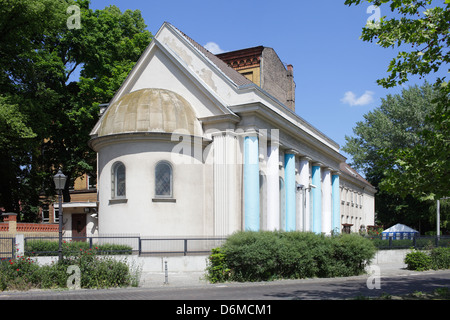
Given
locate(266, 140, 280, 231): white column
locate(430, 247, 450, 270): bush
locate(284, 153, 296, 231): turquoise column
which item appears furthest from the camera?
locate(284, 153, 296, 231): turquoise column

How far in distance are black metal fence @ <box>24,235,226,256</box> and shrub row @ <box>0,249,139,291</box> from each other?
149cm

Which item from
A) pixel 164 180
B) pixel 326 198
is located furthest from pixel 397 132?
pixel 164 180

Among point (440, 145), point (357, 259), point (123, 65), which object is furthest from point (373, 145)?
point (440, 145)

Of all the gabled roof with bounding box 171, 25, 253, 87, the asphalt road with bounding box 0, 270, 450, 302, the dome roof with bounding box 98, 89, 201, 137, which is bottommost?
the asphalt road with bounding box 0, 270, 450, 302

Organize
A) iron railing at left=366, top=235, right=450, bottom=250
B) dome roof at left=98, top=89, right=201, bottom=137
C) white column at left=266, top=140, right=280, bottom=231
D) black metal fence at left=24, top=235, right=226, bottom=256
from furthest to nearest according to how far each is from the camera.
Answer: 1. iron railing at left=366, top=235, right=450, bottom=250
2. white column at left=266, top=140, right=280, bottom=231
3. dome roof at left=98, top=89, right=201, bottom=137
4. black metal fence at left=24, top=235, right=226, bottom=256

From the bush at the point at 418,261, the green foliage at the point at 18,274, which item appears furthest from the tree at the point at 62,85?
the bush at the point at 418,261

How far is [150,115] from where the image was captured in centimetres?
2505

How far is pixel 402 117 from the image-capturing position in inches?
2112

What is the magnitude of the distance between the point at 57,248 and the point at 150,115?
8.53 m

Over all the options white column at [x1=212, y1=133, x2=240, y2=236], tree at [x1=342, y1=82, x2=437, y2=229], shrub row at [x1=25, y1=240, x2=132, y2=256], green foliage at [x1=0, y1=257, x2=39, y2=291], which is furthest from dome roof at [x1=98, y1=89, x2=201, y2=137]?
tree at [x1=342, y1=82, x2=437, y2=229]

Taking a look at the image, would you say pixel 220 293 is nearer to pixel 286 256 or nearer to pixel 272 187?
pixel 286 256

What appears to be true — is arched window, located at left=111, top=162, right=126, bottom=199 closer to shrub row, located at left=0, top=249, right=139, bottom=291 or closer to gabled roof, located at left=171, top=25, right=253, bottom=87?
shrub row, located at left=0, top=249, right=139, bottom=291

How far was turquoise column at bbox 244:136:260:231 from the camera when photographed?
25.9 metres

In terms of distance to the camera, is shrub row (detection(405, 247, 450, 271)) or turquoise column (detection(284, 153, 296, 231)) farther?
turquoise column (detection(284, 153, 296, 231))
